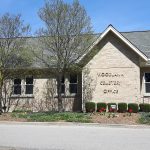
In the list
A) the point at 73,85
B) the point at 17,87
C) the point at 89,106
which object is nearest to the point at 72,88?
the point at 73,85

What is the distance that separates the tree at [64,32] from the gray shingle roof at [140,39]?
20.5ft

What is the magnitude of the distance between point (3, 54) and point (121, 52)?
8.66 metres

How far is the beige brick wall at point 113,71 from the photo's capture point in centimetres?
2798

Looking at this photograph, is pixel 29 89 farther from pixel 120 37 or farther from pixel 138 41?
pixel 138 41

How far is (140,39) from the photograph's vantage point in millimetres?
33469

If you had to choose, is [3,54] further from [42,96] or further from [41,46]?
[42,96]

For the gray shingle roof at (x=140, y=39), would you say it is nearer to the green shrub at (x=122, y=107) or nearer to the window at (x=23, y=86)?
the green shrub at (x=122, y=107)

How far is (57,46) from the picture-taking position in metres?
26.9

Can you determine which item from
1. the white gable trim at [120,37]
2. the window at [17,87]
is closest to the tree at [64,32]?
the white gable trim at [120,37]

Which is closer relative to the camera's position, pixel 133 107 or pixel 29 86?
pixel 133 107

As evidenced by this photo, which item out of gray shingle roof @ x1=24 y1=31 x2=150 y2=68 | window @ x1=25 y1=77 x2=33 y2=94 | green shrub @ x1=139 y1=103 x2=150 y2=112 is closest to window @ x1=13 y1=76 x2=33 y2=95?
window @ x1=25 y1=77 x2=33 y2=94

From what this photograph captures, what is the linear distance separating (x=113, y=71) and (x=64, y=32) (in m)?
4.75

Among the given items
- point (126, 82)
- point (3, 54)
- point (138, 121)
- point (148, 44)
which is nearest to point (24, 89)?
point (3, 54)

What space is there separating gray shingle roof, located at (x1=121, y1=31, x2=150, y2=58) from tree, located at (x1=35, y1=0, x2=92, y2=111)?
6.25 metres
